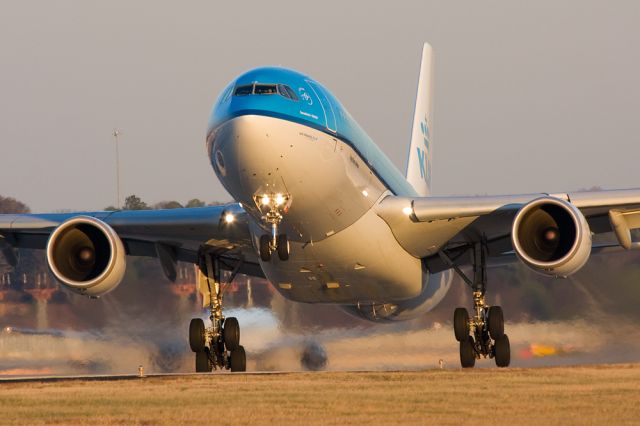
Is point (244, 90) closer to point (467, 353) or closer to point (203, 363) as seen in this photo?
point (203, 363)

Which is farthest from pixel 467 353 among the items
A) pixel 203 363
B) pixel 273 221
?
pixel 273 221

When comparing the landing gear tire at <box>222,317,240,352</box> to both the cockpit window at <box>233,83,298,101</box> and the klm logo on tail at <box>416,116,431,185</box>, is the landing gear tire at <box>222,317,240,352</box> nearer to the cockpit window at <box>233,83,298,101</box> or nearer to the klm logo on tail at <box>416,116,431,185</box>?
the cockpit window at <box>233,83,298,101</box>

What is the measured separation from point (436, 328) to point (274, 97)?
11699 millimetres

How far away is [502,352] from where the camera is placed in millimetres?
27922

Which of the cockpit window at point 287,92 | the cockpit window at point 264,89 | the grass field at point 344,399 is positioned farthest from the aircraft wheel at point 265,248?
the cockpit window at point 264,89

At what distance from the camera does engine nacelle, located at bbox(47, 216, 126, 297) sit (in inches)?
1010

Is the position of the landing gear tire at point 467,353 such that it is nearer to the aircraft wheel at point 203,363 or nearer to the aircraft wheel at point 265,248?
the aircraft wheel at point 203,363

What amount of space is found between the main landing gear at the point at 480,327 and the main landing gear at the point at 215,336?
15.3ft

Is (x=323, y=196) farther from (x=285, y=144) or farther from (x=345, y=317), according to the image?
(x=345, y=317)

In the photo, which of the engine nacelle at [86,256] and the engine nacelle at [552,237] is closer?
the engine nacelle at [552,237]

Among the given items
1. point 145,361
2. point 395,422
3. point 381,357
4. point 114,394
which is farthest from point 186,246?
point 395,422

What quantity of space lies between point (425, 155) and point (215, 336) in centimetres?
1167

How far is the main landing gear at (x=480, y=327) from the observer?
27859 millimetres

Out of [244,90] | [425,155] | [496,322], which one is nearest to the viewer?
[244,90]
